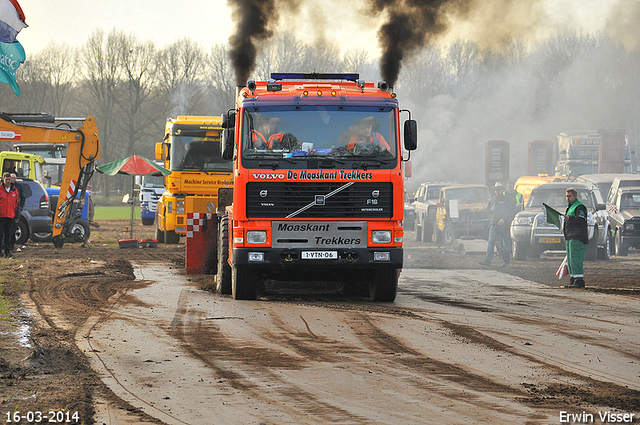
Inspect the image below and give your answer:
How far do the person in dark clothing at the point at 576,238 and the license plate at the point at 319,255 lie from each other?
5.66 meters

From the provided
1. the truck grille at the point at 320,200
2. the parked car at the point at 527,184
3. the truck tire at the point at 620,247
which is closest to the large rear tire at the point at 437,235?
the truck tire at the point at 620,247

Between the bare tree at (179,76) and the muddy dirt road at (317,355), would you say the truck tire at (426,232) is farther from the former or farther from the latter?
the bare tree at (179,76)

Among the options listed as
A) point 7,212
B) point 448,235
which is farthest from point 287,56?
point 7,212

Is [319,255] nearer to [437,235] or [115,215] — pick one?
[437,235]

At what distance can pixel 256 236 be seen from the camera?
11.2 meters

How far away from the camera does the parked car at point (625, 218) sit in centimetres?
2241

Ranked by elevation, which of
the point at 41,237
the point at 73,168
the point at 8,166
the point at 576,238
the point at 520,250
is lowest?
the point at 520,250

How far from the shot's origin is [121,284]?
14070mm

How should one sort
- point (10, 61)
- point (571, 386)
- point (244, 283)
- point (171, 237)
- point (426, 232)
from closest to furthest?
point (571, 386), point (244, 283), point (10, 61), point (171, 237), point (426, 232)

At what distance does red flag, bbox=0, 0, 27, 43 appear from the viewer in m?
12.4

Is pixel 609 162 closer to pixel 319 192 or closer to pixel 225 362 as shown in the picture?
pixel 319 192

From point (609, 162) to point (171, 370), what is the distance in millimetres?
33341

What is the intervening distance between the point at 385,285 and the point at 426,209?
16.4 m

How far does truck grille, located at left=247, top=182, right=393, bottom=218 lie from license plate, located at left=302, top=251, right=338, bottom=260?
0.49 meters
